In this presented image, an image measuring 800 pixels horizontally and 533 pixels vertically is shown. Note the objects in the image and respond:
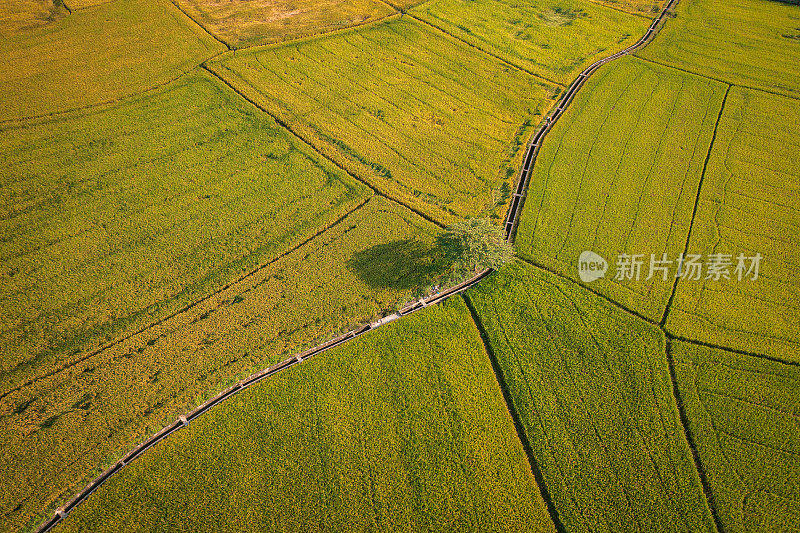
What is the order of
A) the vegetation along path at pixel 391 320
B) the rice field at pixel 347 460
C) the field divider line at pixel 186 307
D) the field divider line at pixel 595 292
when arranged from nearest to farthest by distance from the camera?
1. the rice field at pixel 347 460
2. the vegetation along path at pixel 391 320
3. the field divider line at pixel 186 307
4. the field divider line at pixel 595 292

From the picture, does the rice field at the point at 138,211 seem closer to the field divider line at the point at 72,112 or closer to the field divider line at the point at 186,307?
the field divider line at the point at 186,307

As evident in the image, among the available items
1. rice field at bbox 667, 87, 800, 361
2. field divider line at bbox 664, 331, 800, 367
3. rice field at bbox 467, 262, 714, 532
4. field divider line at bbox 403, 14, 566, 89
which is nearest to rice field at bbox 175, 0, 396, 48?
field divider line at bbox 403, 14, 566, 89

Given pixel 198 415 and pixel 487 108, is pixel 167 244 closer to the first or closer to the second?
pixel 198 415

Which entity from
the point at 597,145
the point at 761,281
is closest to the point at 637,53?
the point at 597,145

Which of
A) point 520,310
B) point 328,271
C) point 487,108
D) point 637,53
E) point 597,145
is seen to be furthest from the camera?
point 637,53

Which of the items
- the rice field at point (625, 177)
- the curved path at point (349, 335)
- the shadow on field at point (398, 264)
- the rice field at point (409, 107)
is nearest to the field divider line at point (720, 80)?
the rice field at point (625, 177)
